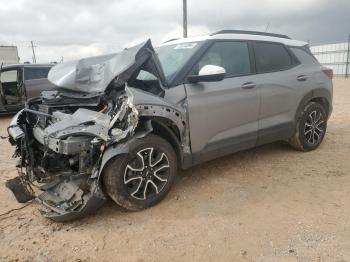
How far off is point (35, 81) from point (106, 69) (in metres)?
6.98

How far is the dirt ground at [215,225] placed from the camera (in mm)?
2799

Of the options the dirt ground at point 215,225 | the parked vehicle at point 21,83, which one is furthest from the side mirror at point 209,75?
the parked vehicle at point 21,83

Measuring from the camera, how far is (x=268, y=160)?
16.3ft

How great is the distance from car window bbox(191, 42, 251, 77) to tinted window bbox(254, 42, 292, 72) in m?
0.22

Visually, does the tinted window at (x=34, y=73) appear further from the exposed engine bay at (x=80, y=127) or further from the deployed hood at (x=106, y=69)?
the deployed hood at (x=106, y=69)

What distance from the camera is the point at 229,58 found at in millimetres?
4227

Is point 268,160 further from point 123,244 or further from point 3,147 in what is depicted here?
point 3,147

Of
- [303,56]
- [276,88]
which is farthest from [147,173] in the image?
[303,56]

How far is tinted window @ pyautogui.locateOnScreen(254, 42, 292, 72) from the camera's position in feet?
14.8

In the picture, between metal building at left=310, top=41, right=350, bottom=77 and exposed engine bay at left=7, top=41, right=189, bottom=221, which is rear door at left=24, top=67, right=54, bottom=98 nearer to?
exposed engine bay at left=7, top=41, right=189, bottom=221

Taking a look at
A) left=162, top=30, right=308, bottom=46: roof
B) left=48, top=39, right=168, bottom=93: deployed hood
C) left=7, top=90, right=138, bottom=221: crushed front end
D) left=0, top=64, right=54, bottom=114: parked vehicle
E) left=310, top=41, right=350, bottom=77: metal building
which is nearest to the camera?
left=7, top=90, right=138, bottom=221: crushed front end

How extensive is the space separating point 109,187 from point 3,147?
13.2 ft

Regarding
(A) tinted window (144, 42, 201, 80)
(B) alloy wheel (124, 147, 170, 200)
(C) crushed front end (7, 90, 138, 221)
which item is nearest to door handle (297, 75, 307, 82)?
(A) tinted window (144, 42, 201, 80)

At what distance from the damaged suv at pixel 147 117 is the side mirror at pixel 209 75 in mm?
11
